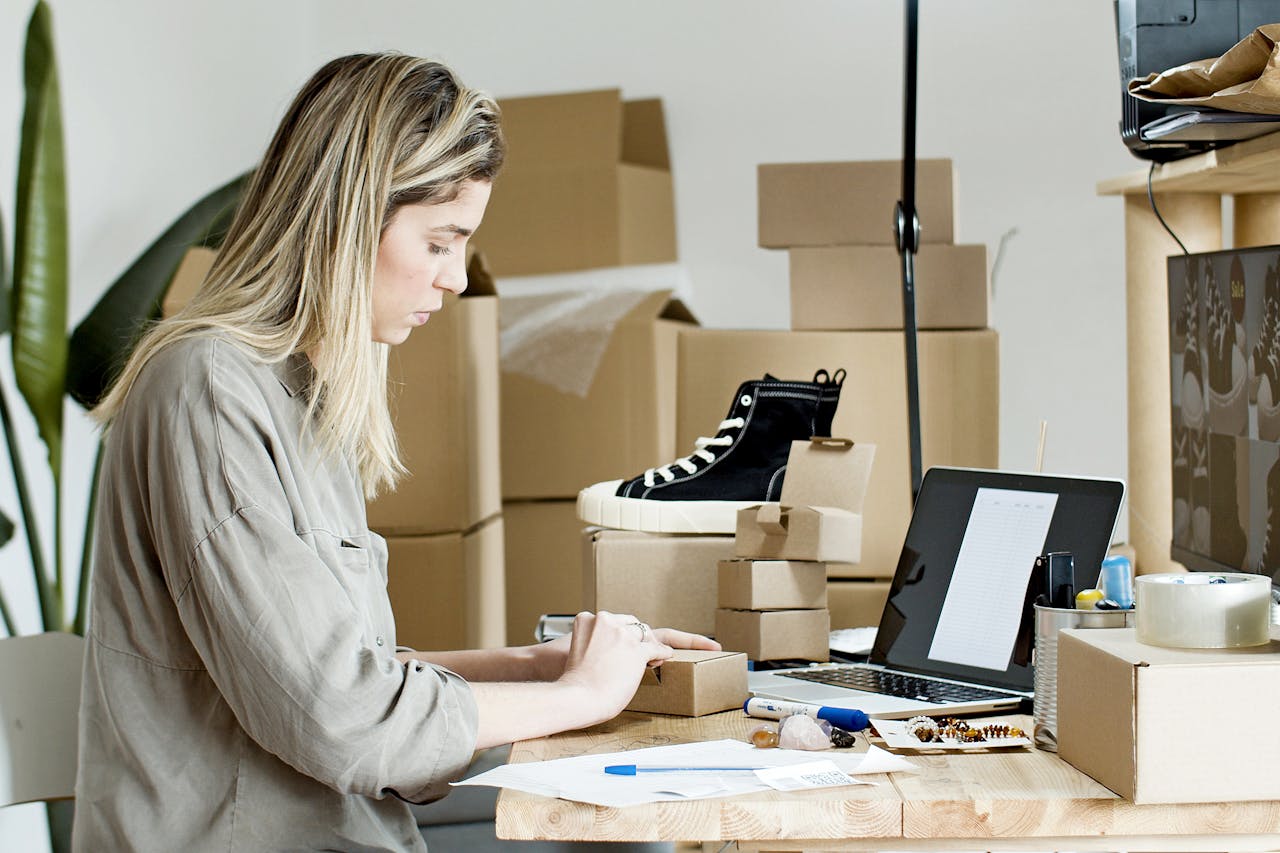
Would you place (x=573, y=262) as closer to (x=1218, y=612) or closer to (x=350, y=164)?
(x=350, y=164)

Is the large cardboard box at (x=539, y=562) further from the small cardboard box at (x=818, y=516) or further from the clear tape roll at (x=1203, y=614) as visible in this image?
the clear tape roll at (x=1203, y=614)

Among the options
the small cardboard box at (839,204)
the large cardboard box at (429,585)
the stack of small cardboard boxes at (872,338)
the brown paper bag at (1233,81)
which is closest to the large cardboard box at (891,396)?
the stack of small cardboard boxes at (872,338)

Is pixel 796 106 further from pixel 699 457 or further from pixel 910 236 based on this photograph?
pixel 699 457

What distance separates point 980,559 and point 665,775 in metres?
0.49

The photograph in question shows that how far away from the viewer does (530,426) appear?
2.49 m

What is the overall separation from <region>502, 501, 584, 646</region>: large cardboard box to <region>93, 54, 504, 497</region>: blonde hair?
146cm

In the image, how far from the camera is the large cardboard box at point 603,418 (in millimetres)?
2426

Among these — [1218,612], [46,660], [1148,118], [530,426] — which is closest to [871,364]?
[1148,118]

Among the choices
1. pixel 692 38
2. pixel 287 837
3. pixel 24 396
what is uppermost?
pixel 692 38

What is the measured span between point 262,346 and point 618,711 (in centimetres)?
39

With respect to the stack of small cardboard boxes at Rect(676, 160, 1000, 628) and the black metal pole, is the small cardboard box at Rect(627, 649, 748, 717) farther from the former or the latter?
the stack of small cardboard boxes at Rect(676, 160, 1000, 628)

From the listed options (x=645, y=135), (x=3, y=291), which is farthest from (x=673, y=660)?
(x=645, y=135)

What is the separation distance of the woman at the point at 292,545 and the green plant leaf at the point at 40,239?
820 mm

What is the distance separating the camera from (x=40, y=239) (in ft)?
5.94
